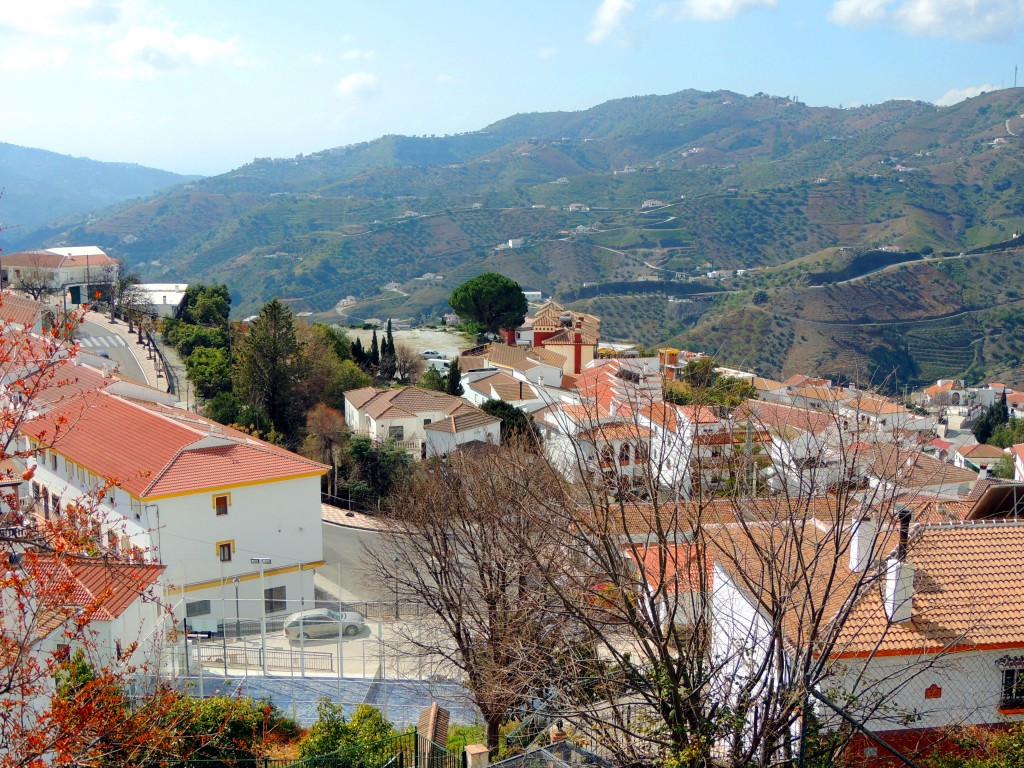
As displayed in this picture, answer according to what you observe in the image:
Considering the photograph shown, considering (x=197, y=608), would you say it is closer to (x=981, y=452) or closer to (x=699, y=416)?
(x=699, y=416)

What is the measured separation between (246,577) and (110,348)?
76.8 feet

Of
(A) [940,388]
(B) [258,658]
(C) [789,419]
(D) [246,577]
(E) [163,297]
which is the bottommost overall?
(A) [940,388]

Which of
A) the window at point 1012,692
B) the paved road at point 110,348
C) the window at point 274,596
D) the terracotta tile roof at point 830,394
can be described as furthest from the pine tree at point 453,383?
the window at point 1012,692

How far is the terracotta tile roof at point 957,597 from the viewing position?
9312 mm

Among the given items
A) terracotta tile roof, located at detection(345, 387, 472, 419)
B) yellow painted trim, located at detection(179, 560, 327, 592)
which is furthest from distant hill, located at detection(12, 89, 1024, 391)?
yellow painted trim, located at detection(179, 560, 327, 592)

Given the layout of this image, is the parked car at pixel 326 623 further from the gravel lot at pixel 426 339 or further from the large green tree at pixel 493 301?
the large green tree at pixel 493 301

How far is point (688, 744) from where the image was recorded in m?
6.72

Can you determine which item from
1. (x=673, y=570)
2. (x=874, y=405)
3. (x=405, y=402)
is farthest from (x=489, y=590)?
(x=405, y=402)

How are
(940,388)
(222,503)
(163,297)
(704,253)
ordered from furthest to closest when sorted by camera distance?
(704,253) < (940,388) < (163,297) < (222,503)

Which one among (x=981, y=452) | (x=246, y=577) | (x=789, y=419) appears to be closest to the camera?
(x=789, y=419)

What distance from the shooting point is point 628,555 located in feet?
44.8

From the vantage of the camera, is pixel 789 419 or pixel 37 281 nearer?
pixel 789 419

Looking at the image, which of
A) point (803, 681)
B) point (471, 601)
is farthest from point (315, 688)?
point (803, 681)

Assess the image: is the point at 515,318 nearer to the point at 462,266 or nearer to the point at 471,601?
the point at 471,601
